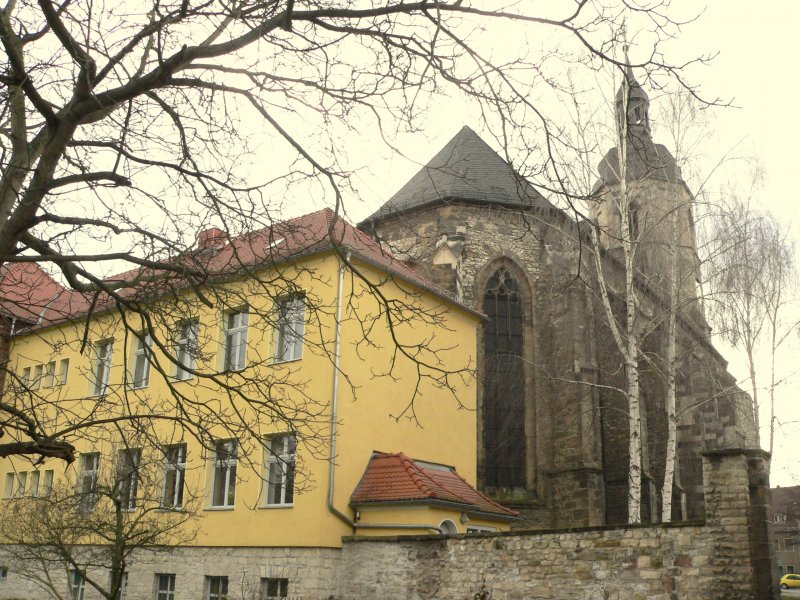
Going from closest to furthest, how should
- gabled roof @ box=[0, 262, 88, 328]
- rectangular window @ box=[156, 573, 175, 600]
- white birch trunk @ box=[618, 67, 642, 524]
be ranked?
gabled roof @ box=[0, 262, 88, 328] < white birch trunk @ box=[618, 67, 642, 524] < rectangular window @ box=[156, 573, 175, 600]

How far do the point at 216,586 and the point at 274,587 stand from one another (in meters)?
1.66

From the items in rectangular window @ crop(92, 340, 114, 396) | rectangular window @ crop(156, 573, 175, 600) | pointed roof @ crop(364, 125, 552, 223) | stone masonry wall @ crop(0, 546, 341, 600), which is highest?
pointed roof @ crop(364, 125, 552, 223)

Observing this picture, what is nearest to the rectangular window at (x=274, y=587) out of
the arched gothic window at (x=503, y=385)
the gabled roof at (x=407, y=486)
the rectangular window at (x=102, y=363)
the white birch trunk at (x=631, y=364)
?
the gabled roof at (x=407, y=486)

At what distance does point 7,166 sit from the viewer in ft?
18.8

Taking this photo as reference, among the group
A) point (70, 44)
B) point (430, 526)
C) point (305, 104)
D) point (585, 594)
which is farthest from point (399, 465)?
point (70, 44)

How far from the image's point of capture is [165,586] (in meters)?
15.9

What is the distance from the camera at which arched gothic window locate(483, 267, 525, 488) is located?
72.9 feet

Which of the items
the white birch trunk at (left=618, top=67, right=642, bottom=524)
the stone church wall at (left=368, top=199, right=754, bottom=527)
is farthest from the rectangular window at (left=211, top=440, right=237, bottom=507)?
the stone church wall at (left=368, top=199, right=754, bottom=527)

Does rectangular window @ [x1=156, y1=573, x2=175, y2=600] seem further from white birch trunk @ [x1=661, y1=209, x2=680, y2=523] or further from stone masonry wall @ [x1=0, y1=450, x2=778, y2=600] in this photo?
white birch trunk @ [x1=661, y1=209, x2=680, y2=523]

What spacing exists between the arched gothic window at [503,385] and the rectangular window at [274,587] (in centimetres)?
909

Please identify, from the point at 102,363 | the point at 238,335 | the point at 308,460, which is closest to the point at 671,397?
the point at 308,460

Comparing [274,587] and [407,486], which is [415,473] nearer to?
[407,486]

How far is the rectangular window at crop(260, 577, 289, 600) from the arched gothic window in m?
9.09

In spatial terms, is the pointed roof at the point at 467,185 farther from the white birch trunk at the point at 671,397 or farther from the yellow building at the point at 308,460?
the yellow building at the point at 308,460
